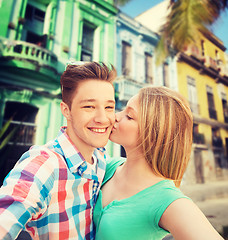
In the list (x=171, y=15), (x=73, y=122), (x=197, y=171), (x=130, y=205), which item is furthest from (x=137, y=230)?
(x=197, y=171)

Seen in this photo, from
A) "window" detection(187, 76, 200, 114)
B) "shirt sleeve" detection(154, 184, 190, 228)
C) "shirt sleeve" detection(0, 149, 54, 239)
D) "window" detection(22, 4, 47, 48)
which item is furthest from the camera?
"window" detection(187, 76, 200, 114)

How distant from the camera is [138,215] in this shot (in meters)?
1.04

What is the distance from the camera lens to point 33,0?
6953 millimetres

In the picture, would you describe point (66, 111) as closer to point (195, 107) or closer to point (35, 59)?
point (35, 59)

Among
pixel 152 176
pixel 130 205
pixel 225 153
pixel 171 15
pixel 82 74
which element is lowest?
pixel 130 205

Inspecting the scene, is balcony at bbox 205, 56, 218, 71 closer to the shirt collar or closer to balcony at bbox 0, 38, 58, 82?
balcony at bbox 0, 38, 58, 82

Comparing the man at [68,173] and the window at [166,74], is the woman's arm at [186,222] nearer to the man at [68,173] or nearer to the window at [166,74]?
the man at [68,173]

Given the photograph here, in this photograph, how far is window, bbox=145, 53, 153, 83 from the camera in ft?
34.9

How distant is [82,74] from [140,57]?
9586 millimetres

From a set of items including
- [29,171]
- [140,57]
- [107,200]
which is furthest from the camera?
[140,57]

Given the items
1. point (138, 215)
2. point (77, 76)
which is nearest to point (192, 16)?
point (77, 76)

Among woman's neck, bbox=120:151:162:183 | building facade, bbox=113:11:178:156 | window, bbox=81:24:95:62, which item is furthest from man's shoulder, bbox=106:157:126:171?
window, bbox=81:24:95:62

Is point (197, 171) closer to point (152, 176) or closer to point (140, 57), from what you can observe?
point (140, 57)

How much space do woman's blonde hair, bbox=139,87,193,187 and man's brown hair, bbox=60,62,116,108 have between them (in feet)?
1.32
